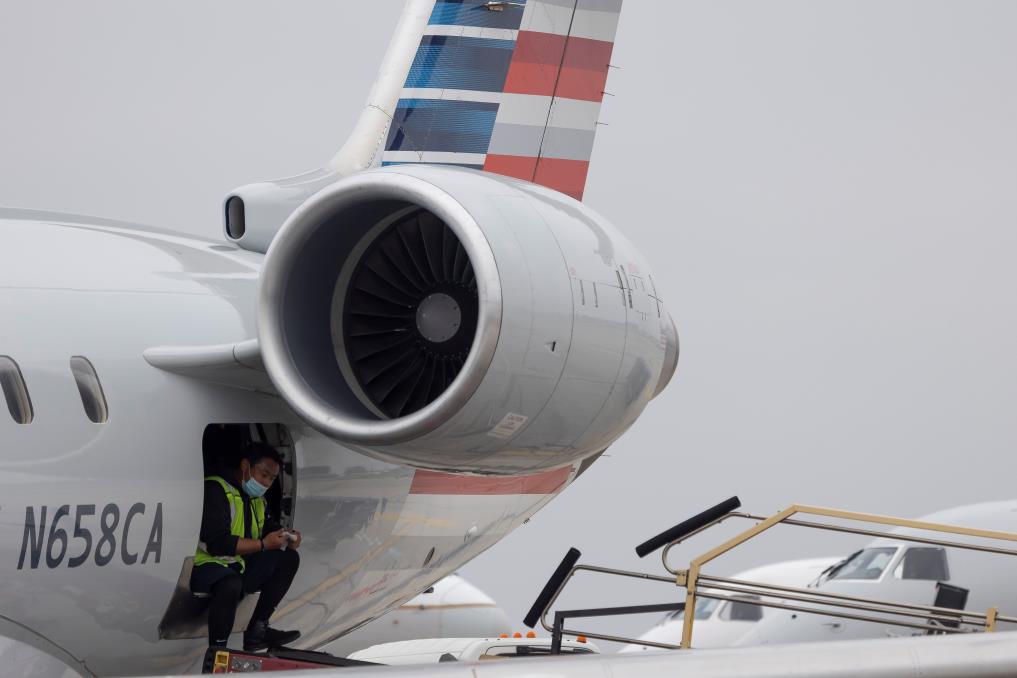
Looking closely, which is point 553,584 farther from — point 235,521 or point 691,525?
point 235,521

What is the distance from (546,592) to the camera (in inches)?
317

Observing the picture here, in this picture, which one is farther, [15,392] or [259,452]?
[259,452]

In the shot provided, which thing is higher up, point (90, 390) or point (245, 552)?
point (90, 390)

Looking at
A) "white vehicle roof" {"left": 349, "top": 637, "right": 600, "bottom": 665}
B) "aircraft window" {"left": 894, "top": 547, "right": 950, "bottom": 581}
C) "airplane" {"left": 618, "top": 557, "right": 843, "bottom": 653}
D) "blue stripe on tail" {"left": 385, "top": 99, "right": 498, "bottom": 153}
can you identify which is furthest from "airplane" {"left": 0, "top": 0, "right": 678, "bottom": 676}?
"airplane" {"left": 618, "top": 557, "right": 843, "bottom": 653}

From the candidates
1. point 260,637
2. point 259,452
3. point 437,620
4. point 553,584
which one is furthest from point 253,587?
point 437,620

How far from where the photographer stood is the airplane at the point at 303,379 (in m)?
5.63

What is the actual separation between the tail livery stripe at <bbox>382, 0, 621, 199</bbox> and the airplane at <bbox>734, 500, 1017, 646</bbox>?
25.6 ft

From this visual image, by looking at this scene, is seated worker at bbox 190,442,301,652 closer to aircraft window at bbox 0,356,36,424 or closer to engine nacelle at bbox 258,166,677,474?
engine nacelle at bbox 258,166,677,474

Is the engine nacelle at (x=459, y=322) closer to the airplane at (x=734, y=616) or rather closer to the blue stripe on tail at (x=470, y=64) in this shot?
the blue stripe on tail at (x=470, y=64)

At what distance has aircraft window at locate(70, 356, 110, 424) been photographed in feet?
18.9

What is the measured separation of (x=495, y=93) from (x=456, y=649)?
4.78 metres

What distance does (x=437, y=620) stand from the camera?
42.0ft

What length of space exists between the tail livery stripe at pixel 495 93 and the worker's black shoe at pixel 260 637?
317 cm

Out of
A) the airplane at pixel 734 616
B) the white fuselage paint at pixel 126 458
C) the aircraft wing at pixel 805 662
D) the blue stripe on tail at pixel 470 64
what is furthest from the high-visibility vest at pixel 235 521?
the airplane at pixel 734 616
